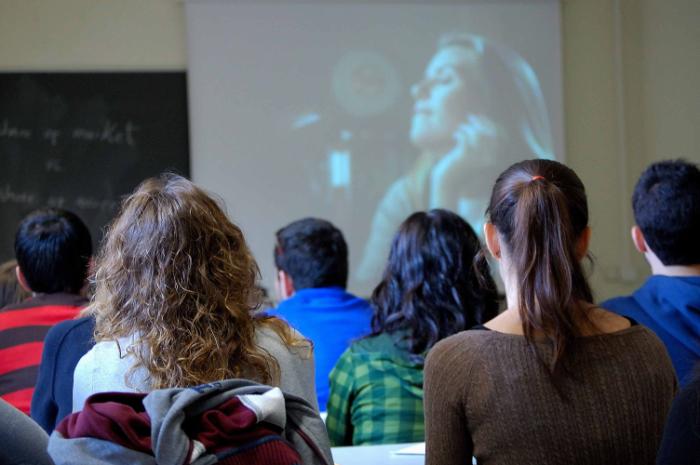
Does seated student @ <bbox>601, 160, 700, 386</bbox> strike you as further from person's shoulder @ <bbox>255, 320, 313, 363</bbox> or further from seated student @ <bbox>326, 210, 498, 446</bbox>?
person's shoulder @ <bbox>255, 320, 313, 363</bbox>

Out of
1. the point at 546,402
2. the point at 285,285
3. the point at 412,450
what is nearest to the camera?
the point at 546,402

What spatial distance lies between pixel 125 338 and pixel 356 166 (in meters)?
3.73

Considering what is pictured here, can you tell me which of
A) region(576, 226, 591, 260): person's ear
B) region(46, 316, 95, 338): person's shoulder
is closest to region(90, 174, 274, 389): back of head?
region(46, 316, 95, 338): person's shoulder

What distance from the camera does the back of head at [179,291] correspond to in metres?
1.43

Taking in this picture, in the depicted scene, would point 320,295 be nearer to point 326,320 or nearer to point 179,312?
point 326,320

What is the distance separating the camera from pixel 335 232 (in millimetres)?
2973

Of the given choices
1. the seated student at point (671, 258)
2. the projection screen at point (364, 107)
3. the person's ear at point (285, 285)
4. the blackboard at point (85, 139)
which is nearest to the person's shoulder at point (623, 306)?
the seated student at point (671, 258)

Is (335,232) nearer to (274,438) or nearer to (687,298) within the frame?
(687,298)

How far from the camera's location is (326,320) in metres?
2.68

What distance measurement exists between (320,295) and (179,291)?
1322 millimetres

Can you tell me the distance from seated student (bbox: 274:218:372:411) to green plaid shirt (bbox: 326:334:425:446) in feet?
1.01

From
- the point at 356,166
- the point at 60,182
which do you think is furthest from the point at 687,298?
the point at 60,182

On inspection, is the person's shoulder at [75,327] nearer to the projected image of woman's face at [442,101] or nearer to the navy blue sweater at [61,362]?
the navy blue sweater at [61,362]

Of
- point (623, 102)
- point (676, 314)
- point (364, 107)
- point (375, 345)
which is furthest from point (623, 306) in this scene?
point (623, 102)
